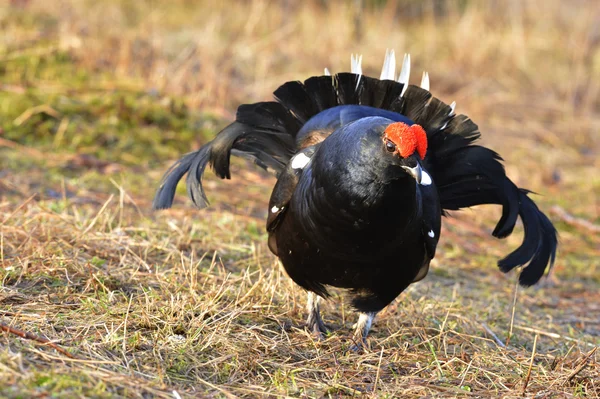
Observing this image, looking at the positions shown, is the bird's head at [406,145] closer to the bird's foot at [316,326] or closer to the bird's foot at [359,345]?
the bird's foot at [359,345]

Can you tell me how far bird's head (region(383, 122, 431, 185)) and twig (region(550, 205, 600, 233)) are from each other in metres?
4.82

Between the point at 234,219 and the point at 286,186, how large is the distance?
2032 millimetres

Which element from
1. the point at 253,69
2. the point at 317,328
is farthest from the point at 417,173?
the point at 253,69

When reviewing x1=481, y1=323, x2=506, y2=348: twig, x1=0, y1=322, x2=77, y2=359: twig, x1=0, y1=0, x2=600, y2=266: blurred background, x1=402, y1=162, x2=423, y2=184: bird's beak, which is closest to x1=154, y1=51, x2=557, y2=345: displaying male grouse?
x1=402, y1=162, x2=423, y2=184: bird's beak

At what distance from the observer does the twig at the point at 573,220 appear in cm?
764

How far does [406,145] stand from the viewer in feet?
10.9

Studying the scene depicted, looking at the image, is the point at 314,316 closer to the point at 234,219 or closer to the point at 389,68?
the point at 389,68

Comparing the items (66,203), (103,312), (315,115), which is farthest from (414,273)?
(66,203)

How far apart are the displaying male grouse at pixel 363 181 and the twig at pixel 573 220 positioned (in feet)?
9.64

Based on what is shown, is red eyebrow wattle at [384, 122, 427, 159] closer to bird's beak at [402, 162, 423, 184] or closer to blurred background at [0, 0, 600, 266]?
bird's beak at [402, 162, 423, 184]

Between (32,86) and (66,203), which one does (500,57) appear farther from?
(66,203)

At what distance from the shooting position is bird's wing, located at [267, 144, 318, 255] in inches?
166

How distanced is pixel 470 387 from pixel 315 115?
6.10ft

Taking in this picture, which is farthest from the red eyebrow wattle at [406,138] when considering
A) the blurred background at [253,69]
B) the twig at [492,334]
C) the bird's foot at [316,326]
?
the blurred background at [253,69]
